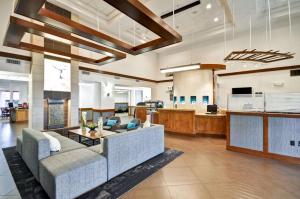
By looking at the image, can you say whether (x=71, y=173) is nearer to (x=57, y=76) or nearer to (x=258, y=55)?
(x=258, y=55)

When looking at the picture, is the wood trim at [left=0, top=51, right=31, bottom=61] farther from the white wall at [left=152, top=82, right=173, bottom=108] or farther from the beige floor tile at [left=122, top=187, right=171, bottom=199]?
the white wall at [left=152, top=82, right=173, bottom=108]

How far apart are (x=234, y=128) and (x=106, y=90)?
7531 mm

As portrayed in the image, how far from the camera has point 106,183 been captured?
254 centimetres

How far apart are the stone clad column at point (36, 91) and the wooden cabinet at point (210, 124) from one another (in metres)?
6.71

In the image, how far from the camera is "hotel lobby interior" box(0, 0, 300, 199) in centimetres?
240

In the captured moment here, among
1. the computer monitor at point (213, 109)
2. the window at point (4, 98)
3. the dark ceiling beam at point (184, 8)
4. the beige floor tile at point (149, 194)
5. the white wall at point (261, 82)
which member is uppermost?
the dark ceiling beam at point (184, 8)

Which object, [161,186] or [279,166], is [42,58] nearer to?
[161,186]

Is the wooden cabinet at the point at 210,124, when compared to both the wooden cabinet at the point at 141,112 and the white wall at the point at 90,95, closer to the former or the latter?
the wooden cabinet at the point at 141,112

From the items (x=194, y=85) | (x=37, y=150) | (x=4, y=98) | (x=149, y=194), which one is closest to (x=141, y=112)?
(x=194, y=85)

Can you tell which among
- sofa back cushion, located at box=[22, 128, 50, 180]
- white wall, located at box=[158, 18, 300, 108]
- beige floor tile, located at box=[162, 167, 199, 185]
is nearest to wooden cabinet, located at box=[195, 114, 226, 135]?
white wall, located at box=[158, 18, 300, 108]

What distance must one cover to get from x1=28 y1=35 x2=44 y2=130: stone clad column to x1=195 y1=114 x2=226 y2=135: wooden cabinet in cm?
671

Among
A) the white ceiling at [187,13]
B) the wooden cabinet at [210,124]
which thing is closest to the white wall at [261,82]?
the white ceiling at [187,13]

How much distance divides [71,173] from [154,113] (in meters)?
5.73

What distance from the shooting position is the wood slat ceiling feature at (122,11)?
7.11 ft
